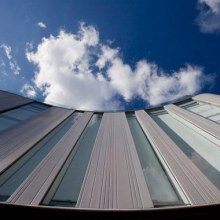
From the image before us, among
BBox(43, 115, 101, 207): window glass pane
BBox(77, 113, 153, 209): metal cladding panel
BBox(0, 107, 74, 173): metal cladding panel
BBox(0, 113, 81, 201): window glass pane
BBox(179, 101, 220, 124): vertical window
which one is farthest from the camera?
BBox(179, 101, 220, 124): vertical window

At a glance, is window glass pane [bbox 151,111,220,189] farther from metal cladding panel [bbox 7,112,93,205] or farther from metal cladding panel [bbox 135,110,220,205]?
metal cladding panel [bbox 7,112,93,205]

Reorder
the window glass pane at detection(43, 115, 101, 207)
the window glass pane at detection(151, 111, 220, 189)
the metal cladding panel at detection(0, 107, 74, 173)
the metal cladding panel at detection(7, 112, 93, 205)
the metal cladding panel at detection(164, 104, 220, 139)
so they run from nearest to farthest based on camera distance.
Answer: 1. the metal cladding panel at detection(7, 112, 93, 205)
2. the window glass pane at detection(43, 115, 101, 207)
3. the window glass pane at detection(151, 111, 220, 189)
4. the metal cladding panel at detection(0, 107, 74, 173)
5. the metal cladding panel at detection(164, 104, 220, 139)

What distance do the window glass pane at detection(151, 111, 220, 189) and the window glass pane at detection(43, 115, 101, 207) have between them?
3462 mm

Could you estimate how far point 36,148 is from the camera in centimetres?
771

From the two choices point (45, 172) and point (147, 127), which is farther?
point (147, 127)

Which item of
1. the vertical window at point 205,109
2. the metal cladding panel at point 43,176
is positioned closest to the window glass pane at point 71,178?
the metal cladding panel at point 43,176

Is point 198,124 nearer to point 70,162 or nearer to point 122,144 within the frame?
point 122,144

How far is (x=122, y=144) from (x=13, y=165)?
3.98m

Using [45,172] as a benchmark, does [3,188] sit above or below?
below

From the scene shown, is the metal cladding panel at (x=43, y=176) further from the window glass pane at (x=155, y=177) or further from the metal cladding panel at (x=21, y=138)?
the window glass pane at (x=155, y=177)

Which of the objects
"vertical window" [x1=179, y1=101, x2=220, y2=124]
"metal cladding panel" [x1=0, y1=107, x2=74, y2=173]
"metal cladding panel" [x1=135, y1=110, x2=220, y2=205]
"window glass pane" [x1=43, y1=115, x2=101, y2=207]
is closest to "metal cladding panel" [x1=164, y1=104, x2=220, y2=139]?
"vertical window" [x1=179, y1=101, x2=220, y2=124]

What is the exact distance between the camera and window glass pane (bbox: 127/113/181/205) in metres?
4.97

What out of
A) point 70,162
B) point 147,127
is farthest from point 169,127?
point 70,162

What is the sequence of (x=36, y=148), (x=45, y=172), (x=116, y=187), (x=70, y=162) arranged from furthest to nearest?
(x=36, y=148), (x=70, y=162), (x=45, y=172), (x=116, y=187)
